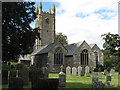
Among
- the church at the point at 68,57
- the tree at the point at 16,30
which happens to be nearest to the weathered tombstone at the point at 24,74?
the tree at the point at 16,30

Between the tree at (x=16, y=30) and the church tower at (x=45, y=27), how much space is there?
2948 centimetres

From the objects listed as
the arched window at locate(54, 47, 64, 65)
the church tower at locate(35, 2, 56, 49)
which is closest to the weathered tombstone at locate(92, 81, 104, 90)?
the arched window at locate(54, 47, 64, 65)

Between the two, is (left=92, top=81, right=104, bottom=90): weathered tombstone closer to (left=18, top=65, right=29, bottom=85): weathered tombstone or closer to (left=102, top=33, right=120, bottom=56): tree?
(left=102, top=33, right=120, bottom=56): tree

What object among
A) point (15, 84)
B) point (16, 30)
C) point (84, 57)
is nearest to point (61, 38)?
point (84, 57)

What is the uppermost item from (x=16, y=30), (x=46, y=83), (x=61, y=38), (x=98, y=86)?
(x=61, y=38)

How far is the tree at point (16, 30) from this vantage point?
20.1 meters

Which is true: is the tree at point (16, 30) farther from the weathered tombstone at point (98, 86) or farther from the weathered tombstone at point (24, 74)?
the weathered tombstone at point (98, 86)

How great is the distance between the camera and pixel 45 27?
179ft

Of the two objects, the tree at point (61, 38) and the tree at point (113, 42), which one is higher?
the tree at point (61, 38)

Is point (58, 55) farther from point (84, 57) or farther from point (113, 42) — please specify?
point (113, 42)

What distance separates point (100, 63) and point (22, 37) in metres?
22.5

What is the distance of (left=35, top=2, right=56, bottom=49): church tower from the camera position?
53778mm

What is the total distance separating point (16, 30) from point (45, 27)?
108 feet

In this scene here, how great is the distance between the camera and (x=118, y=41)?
34.0ft
